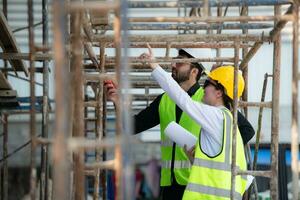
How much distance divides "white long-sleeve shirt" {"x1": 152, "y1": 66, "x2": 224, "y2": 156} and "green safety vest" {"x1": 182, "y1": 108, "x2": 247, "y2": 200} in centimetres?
4

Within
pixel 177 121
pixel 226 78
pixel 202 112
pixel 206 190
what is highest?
pixel 226 78

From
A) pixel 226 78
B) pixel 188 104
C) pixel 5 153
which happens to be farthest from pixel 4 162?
pixel 188 104

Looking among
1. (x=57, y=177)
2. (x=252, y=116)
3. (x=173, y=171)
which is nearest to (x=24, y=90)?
(x=252, y=116)

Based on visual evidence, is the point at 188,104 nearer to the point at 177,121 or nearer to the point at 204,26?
the point at 204,26

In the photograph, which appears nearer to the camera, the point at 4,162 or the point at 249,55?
the point at 249,55

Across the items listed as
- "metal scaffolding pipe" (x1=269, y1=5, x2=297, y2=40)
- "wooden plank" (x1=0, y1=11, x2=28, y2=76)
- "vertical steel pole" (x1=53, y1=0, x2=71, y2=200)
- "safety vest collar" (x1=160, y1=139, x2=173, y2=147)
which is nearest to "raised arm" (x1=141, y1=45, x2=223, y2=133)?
"metal scaffolding pipe" (x1=269, y1=5, x2=297, y2=40)

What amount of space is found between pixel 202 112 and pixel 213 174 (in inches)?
18.6

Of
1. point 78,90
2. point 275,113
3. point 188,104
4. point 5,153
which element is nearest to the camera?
point 78,90

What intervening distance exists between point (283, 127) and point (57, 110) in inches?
486

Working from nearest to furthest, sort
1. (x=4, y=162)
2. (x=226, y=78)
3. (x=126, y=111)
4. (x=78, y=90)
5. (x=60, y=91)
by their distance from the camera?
(x=60, y=91)
(x=126, y=111)
(x=78, y=90)
(x=226, y=78)
(x=4, y=162)

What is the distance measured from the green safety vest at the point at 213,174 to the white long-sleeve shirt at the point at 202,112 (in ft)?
0.14

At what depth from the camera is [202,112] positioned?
18.0 feet

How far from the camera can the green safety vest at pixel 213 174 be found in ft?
18.3

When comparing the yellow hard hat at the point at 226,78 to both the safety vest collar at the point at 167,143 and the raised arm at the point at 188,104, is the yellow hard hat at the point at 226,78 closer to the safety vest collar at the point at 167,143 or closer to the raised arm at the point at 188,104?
the raised arm at the point at 188,104
